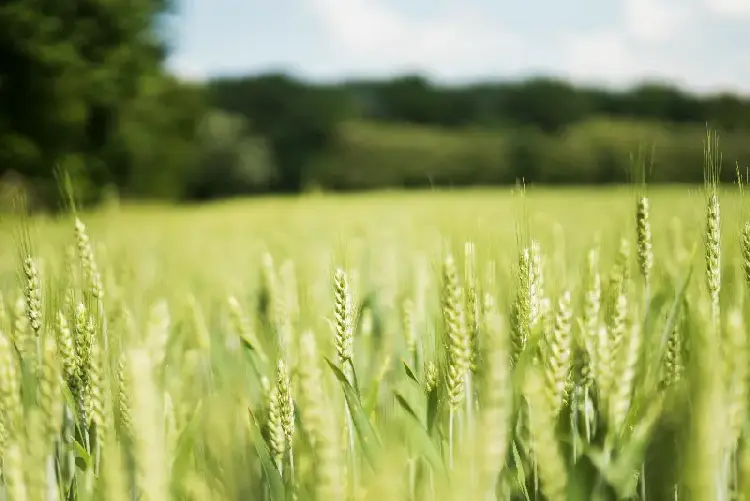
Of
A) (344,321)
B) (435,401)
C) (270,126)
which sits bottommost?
(435,401)

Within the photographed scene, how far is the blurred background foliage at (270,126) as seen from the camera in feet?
44.7

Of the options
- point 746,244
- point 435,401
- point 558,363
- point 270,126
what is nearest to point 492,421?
point 558,363

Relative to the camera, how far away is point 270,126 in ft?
118

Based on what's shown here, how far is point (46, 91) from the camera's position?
13.6m

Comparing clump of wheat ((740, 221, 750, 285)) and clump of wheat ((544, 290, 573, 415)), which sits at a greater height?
clump of wheat ((740, 221, 750, 285))

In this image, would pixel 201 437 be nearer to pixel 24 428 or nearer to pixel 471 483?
pixel 24 428

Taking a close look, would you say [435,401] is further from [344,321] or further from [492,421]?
[492,421]

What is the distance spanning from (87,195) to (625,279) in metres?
16.3

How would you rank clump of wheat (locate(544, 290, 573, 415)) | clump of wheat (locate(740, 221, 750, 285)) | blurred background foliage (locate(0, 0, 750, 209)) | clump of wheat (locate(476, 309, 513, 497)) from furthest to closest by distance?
1. blurred background foliage (locate(0, 0, 750, 209))
2. clump of wheat (locate(740, 221, 750, 285))
3. clump of wheat (locate(544, 290, 573, 415))
4. clump of wheat (locate(476, 309, 513, 497))

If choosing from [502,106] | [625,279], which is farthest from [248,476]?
[502,106]

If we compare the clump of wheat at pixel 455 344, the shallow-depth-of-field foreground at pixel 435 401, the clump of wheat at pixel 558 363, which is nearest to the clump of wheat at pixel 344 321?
the shallow-depth-of-field foreground at pixel 435 401

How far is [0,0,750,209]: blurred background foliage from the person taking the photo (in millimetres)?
13617

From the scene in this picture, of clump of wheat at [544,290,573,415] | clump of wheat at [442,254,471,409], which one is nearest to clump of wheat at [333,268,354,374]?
clump of wheat at [442,254,471,409]

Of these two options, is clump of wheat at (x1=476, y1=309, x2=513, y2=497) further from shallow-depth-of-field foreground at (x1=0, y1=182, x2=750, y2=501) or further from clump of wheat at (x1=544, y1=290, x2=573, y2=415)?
clump of wheat at (x1=544, y1=290, x2=573, y2=415)
